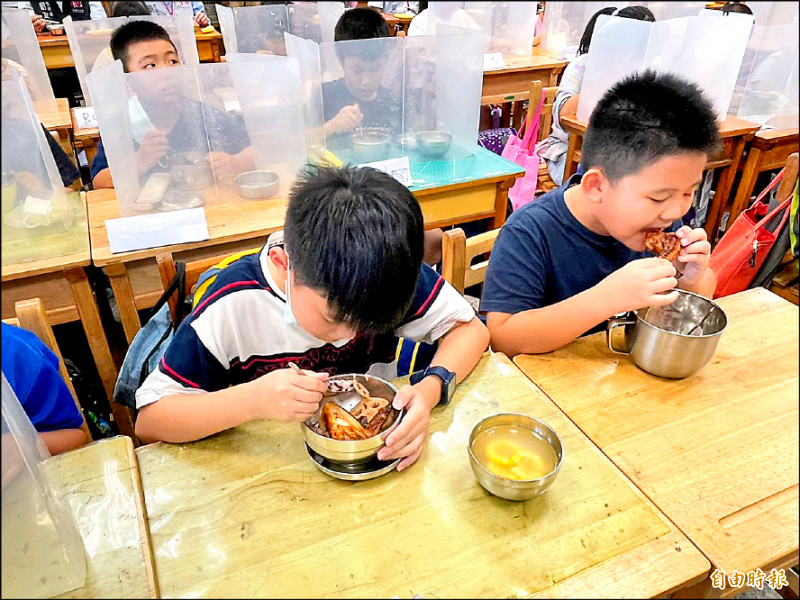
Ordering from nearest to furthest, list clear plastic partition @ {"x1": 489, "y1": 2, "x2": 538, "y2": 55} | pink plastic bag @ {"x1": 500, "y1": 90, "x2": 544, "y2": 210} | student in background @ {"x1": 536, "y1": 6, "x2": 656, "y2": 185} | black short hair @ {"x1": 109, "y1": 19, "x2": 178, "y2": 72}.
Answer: black short hair @ {"x1": 109, "y1": 19, "x2": 178, "y2": 72} < pink plastic bag @ {"x1": 500, "y1": 90, "x2": 544, "y2": 210} < student in background @ {"x1": 536, "y1": 6, "x2": 656, "y2": 185} < clear plastic partition @ {"x1": 489, "y1": 2, "x2": 538, "y2": 55}

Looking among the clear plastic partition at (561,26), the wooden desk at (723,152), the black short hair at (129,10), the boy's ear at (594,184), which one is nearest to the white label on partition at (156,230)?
the boy's ear at (594,184)

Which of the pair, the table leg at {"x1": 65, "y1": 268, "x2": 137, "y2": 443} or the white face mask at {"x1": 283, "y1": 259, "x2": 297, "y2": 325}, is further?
the table leg at {"x1": 65, "y1": 268, "x2": 137, "y2": 443}

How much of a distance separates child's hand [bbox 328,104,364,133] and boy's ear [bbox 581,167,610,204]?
116 centimetres

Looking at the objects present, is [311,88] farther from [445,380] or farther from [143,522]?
[143,522]

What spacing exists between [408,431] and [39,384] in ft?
2.30

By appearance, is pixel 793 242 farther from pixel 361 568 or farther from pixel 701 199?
pixel 701 199

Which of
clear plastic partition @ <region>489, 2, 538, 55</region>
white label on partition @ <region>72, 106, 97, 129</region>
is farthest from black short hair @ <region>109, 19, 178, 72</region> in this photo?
clear plastic partition @ <region>489, 2, 538, 55</region>

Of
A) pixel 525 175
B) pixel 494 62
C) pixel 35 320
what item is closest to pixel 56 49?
pixel 494 62

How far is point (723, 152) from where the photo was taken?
9.93 ft

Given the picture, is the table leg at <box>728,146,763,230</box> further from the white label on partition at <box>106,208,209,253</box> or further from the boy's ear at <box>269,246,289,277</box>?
the boy's ear at <box>269,246,289,277</box>

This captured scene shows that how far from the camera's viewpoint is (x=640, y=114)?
3.73 feet

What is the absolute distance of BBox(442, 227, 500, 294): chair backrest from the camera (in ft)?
4.66

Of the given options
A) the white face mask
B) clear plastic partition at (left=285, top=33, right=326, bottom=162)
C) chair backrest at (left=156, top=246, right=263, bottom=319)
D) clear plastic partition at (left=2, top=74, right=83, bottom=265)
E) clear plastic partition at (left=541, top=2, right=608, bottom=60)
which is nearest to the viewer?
the white face mask

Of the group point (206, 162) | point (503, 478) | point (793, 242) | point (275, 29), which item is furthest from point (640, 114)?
point (275, 29)
